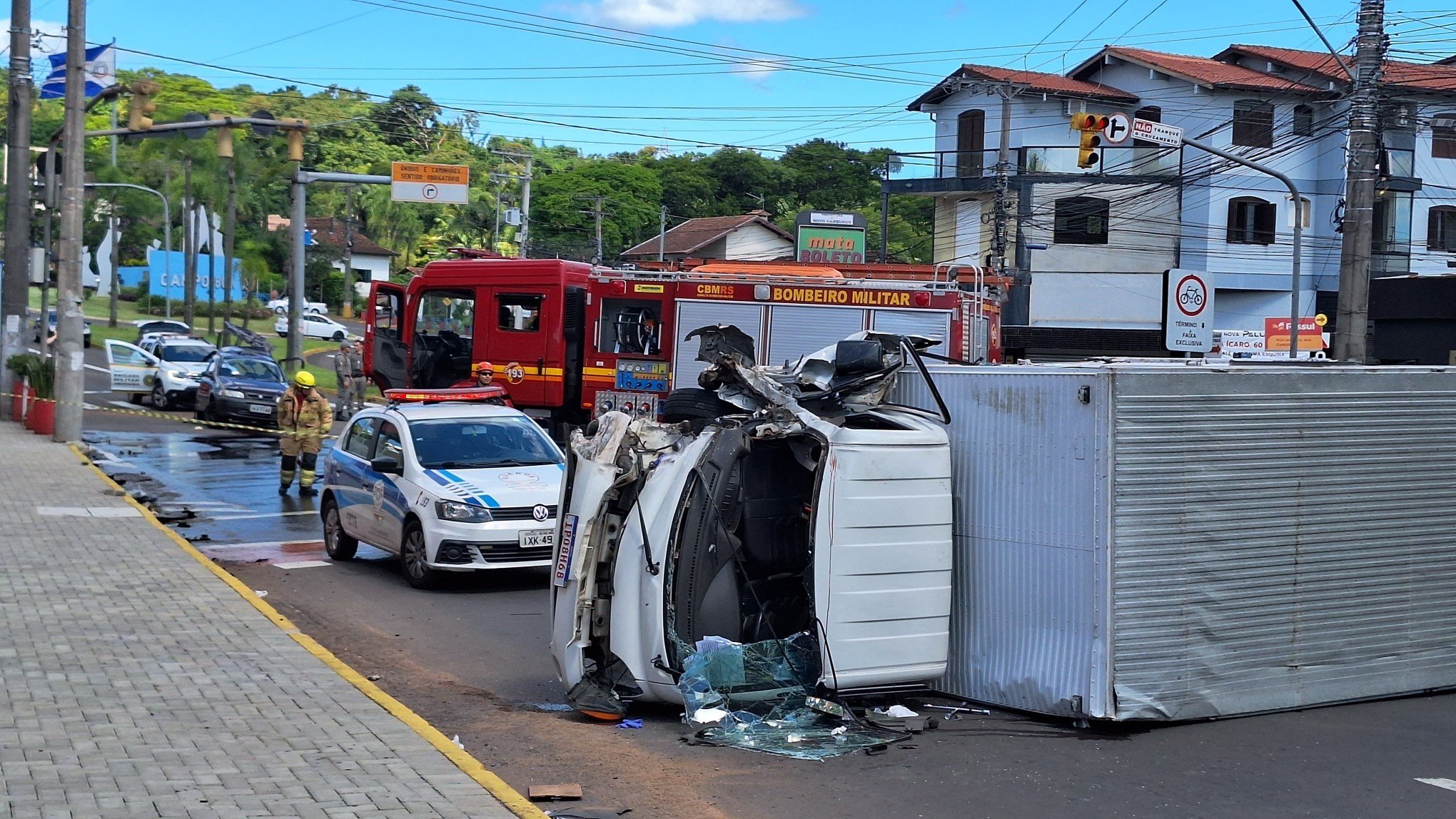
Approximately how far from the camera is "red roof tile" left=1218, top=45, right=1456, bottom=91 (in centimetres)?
4441

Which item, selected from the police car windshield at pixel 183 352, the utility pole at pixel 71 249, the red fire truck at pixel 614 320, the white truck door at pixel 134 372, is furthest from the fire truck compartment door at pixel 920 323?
the police car windshield at pixel 183 352

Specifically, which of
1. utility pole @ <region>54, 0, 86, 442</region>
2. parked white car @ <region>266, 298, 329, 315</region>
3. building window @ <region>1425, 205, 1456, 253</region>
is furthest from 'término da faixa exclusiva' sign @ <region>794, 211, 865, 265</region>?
parked white car @ <region>266, 298, 329, 315</region>

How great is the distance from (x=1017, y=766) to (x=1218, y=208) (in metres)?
40.6

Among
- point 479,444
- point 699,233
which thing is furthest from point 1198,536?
point 699,233

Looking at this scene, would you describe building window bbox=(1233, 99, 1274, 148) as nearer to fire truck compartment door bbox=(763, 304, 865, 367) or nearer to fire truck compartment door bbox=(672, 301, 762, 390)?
fire truck compartment door bbox=(763, 304, 865, 367)

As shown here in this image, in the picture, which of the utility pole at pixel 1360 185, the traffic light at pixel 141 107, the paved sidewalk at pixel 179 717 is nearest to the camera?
the paved sidewalk at pixel 179 717

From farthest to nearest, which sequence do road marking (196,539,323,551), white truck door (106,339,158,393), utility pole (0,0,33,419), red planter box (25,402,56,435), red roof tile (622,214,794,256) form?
red roof tile (622,214,794,256) → white truck door (106,339,158,393) → utility pole (0,0,33,419) → red planter box (25,402,56,435) → road marking (196,539,323,551)

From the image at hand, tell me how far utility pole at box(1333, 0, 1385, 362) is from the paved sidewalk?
1344cm

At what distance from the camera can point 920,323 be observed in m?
17.2

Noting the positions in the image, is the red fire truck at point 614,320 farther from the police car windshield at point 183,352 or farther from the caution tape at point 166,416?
the police car windshield at point 183,352

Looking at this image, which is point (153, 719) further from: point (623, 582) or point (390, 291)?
point (390, 291)

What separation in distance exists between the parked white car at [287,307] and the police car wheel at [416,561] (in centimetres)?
6173

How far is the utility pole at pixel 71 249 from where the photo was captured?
23125mm

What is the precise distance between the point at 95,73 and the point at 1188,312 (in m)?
19.7
